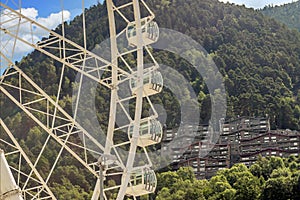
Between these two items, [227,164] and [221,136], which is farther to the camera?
[221,136]

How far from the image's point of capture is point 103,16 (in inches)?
6230

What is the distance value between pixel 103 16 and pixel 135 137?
131466 millimetres

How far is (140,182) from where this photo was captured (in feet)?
98.2

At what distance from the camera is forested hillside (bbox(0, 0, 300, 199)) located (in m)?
103

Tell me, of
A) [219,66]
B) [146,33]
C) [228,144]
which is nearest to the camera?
[146,33]

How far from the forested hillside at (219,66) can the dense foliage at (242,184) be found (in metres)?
10.5

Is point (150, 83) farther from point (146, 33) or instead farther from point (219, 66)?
point (219, 66)

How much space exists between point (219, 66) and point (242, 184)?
6574 cm

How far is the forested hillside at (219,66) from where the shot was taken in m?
103

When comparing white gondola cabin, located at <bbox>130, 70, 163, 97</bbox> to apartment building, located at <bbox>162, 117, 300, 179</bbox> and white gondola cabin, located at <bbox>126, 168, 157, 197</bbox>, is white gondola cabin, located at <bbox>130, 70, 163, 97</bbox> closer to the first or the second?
white gondola cabin, located at <bbox>126, 168, 157, 197</bbox>

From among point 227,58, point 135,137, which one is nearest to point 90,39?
point 227,58

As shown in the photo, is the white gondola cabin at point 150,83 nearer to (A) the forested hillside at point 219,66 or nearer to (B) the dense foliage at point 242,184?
(B) the dense foliage at point 242,184

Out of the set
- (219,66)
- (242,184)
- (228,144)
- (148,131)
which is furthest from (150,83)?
(219,66)

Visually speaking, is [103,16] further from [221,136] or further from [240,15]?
[221,136]
